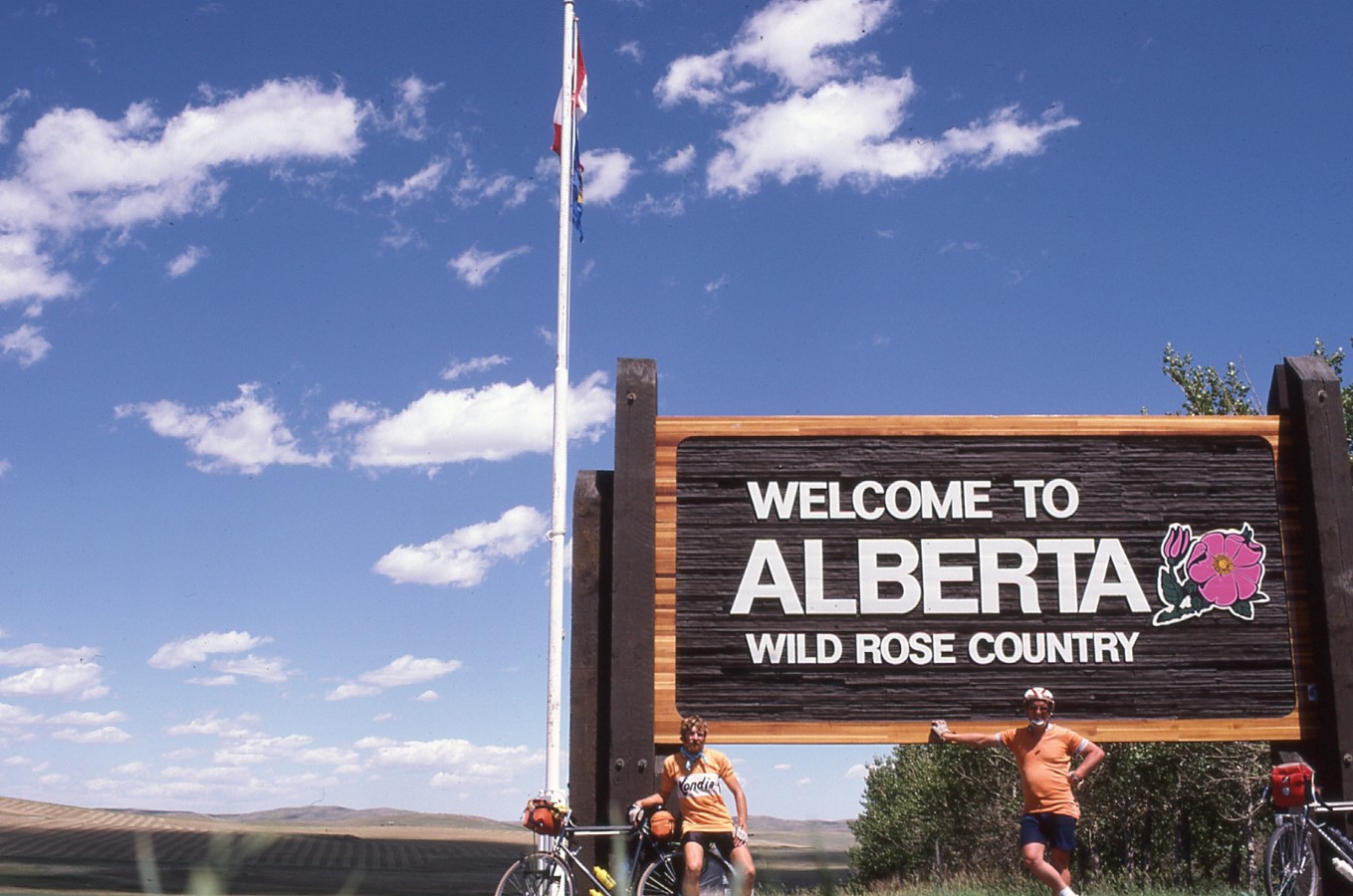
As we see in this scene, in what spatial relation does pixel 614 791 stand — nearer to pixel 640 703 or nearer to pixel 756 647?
pixel 640 703

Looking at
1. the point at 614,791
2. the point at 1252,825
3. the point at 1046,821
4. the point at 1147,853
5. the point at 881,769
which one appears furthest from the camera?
the point at 881,769

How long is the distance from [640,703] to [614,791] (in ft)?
2.64

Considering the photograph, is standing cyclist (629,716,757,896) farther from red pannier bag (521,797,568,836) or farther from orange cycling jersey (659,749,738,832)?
red pannier bag (521,797,568,836)

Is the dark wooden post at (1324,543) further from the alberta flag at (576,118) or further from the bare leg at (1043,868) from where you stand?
the alberta flag at (576,118)

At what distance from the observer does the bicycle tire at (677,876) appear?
9805 mm

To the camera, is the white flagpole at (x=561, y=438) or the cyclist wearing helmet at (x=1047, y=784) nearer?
the cyclist wearing helmet at (x=1047, y=784)

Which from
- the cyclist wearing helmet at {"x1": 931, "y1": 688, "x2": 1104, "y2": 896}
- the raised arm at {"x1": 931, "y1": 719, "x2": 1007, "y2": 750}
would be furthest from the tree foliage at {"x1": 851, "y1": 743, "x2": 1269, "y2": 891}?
the cyclist wearing helmet at {"x1": 931, "y1": 688, "x2": 1104, "y2": 896}

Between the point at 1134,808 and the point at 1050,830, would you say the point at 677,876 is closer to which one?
the point at 1050,830

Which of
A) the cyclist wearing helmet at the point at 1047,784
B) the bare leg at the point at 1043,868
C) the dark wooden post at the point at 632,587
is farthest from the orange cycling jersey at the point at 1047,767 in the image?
the dark wooden post at the point at 632,587

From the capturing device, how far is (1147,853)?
3491cm

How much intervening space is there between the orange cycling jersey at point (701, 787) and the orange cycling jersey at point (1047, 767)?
8.08ft

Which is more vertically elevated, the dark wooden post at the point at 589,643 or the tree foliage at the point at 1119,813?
the dark wooden post at the point at 589,643

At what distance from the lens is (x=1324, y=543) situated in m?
11.6

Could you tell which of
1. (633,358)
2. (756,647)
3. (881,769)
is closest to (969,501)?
(756,647)
